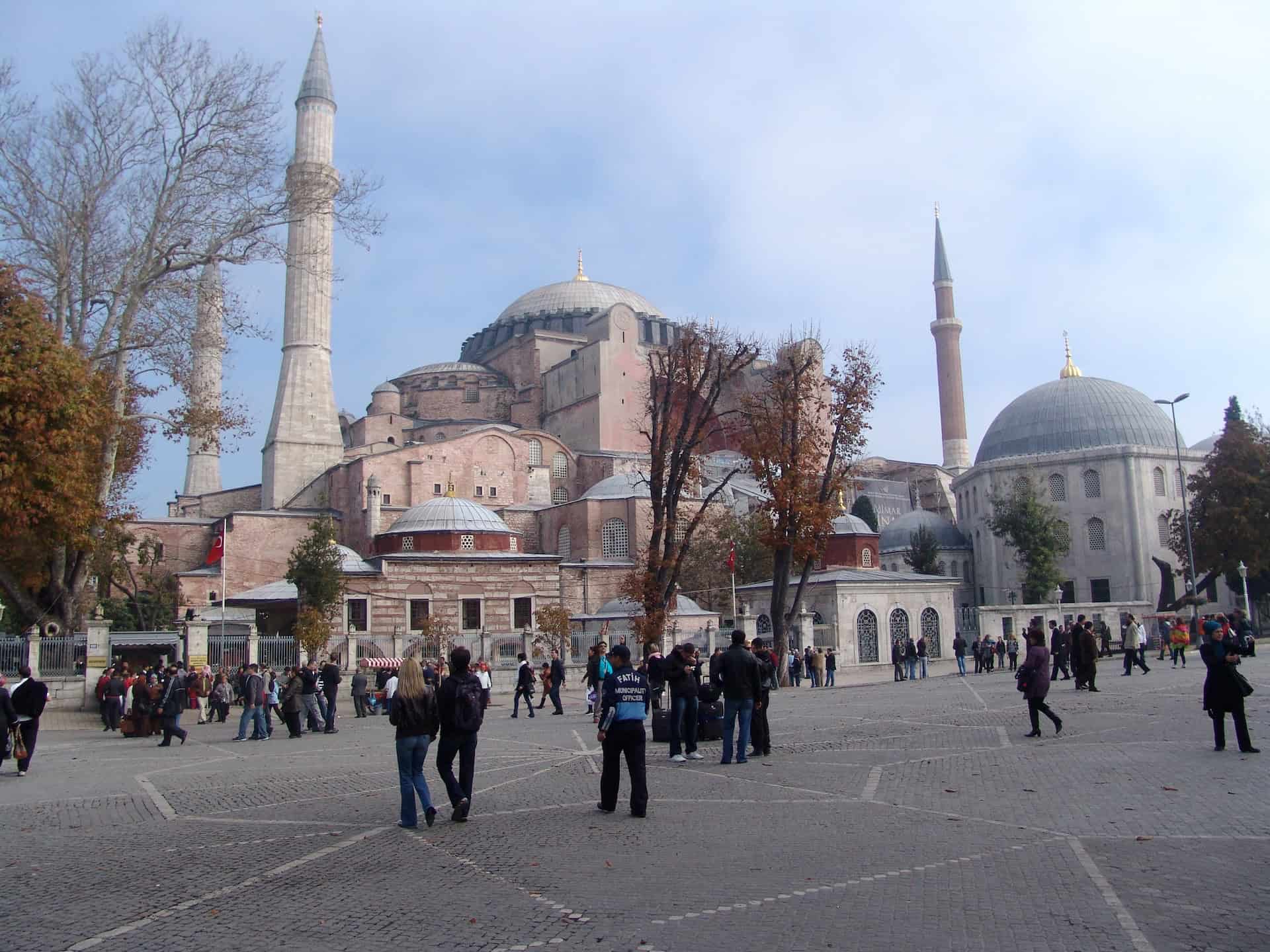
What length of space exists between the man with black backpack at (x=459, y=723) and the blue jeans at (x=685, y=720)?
133 inches

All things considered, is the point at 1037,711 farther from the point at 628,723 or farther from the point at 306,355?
the point at 306,355

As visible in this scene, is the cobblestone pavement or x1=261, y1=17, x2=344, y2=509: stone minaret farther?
x1=261, y1=17, x2=344, y2=509: stone minaret

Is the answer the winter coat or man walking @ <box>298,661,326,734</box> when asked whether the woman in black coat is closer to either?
the winter coat

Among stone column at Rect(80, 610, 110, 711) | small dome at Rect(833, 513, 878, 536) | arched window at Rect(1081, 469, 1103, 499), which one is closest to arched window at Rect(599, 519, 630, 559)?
small dome at Rect(833, 513, 878, 536)

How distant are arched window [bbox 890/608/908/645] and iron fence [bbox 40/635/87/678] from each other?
23.2 m

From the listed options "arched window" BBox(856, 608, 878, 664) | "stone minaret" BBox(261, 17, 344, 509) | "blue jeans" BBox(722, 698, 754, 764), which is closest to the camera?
"blue jeans" BBox(722, 698, 754, 764)

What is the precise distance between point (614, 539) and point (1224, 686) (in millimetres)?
35156

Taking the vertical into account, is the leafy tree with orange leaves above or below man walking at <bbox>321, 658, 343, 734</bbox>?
above

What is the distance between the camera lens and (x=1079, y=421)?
52.3 m

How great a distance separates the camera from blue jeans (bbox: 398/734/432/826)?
7.27 m

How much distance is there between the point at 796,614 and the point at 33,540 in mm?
18658

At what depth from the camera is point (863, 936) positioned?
15.3 feet

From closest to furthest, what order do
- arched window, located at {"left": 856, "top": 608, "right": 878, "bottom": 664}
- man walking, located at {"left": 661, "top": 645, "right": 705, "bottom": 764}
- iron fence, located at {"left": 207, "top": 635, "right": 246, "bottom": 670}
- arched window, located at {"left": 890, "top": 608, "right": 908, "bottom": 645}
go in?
man walking, located at {"left": 661, "top": 645, "right": 705, "bottom": 764}, iron fence, located at {"left": 207, "top": 635, "right": 246, "bottom": 670}, arched window, located at {"left": 856, "top": 608, "right": 878, "bottom": 664}, arched window, located at {"left": 890, "top": 608, "right": 908, "bottom": 645}

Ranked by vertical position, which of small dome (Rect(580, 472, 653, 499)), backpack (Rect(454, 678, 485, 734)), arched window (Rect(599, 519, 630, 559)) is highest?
small dome (Rect(580, 472, 653, 499))
